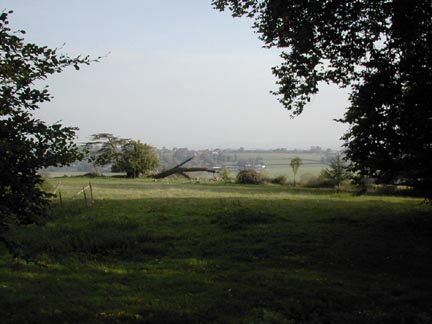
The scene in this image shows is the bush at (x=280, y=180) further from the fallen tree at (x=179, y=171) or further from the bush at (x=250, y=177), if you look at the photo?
the fallen tree at (x=179, y=171)

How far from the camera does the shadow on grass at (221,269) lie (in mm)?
6926

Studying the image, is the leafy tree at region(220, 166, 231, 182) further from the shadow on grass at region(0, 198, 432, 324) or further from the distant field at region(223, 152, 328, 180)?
the shadow on grass at region(0, 198, 432, 324)

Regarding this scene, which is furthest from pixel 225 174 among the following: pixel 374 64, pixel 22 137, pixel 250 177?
pixel 22 137

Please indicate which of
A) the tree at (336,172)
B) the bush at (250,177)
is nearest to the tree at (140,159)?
the bush at (250,177)

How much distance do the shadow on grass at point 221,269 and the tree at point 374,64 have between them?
122 inches

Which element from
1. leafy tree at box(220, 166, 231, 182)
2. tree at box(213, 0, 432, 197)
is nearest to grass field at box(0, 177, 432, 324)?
tree at box(213, 0, 432, 197)

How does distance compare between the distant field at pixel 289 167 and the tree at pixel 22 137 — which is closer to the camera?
the tree at pixel 22 137

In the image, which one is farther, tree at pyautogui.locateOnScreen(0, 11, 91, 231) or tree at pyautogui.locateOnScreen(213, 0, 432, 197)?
tree at pyautogui.locateOnScreen(213, 0, 432, 197)

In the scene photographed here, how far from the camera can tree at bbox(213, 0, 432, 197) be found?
11.6 metres

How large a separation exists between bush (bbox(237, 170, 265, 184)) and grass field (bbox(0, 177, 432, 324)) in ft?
80.1

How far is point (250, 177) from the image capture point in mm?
41906

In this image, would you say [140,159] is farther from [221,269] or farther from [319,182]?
[221,269]

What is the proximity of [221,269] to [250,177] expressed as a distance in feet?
107

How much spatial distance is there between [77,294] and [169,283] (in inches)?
82.3
